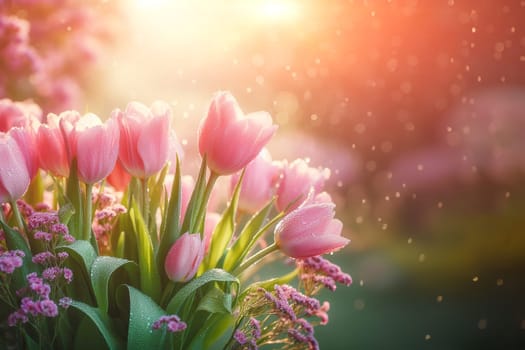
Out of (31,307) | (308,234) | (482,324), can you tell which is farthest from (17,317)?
(482,324)

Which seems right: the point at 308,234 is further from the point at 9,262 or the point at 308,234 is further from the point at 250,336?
the point at 9,262

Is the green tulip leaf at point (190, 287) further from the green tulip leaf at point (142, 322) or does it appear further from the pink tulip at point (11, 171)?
the pink tulip at point (11, 171)

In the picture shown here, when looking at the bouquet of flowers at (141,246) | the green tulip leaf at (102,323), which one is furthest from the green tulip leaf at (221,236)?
the green tulip leaf at (102,323)

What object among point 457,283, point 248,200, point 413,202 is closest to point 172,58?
point 413,202

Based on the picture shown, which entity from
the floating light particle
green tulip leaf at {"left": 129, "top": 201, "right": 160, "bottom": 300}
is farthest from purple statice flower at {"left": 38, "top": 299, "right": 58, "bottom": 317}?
the floating light particle

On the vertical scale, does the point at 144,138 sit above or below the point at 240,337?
above

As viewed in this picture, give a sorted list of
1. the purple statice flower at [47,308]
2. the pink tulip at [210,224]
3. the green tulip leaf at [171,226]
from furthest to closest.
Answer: the pink tulip at [210,224], the green tulip leaf at [171,226], the purple statice flower at [47,308]
